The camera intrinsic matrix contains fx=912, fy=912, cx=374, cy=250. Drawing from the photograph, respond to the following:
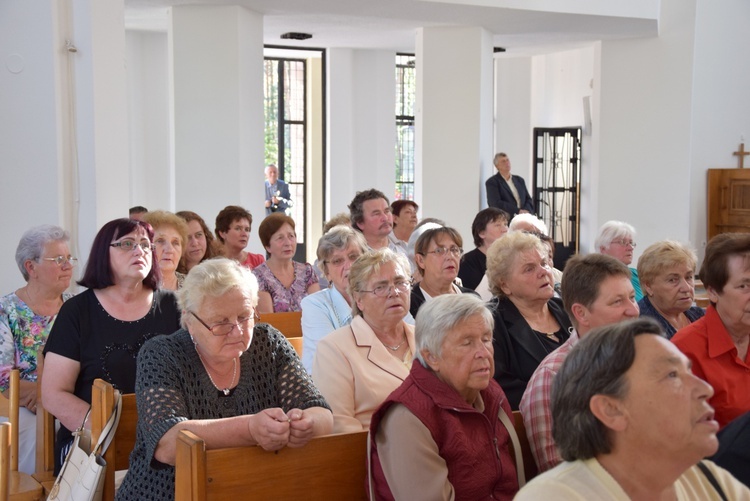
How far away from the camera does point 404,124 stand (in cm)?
1476

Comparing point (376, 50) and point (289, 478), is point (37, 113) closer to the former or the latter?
point (289, 478)

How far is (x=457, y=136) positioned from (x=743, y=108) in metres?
4.84

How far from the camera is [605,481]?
180cm

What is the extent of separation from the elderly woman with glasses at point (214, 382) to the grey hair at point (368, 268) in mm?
567

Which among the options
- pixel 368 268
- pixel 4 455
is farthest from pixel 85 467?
pixel 368 268

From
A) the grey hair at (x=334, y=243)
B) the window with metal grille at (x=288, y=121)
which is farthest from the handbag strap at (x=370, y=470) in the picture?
the window with metal grille at (x=288, y=121)

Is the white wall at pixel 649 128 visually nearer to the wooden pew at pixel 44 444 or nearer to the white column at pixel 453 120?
the white column at pixel 453 120

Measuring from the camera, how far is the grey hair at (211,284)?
9.59 feet

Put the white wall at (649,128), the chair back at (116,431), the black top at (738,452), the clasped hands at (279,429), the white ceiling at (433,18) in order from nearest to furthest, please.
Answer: the black top at (738,452) → the clasped hands at (279,429) → the chair back at (116,431) → the white ceiling at (433,18) → the white wall at (649,128)

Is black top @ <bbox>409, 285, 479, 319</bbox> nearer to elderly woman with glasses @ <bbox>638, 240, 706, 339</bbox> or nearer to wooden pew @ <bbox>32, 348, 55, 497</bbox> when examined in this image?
elderly woman with glasses @ <bbox>638, 240, 706, 339</bbox>

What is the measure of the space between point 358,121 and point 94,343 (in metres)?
9.85

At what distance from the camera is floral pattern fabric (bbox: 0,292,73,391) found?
4.17m

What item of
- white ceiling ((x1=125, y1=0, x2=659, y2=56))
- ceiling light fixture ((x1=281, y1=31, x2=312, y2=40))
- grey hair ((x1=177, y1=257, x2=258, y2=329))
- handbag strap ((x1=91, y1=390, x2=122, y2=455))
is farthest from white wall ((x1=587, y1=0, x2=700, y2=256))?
handbag strap ((x1=91, y1=390, x2=122, y2=455))

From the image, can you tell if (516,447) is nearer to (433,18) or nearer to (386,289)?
(386,289)
